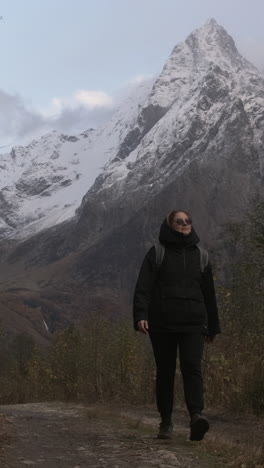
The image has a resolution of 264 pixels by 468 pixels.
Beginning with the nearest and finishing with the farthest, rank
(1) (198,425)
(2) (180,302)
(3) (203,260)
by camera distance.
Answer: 1. (1) (198,425)
2. (2) (180,302)
3. (3) (203,260)

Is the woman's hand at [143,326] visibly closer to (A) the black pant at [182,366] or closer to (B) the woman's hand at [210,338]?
(A) the black pant at [182,366]

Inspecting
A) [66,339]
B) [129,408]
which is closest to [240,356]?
[129,408]

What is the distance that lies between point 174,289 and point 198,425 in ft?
5.07

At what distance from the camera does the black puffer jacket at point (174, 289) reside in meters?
8.26

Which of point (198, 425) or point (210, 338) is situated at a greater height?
point (210, 338)

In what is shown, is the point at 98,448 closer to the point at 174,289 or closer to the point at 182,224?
the point at 174,289

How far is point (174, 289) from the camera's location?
27.2ft

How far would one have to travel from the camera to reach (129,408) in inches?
674

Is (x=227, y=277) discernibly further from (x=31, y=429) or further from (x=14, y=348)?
(x=14, y=348)

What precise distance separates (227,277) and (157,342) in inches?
451

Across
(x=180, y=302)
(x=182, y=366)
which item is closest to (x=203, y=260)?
(x=180, y=302)

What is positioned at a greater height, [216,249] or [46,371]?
[216,249]

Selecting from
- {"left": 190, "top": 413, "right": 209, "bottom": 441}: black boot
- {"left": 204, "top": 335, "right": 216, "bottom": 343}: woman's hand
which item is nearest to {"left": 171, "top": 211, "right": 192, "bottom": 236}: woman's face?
{"left": 204, "top": 335, "right": 216, "bottom": 343}: woman's hand

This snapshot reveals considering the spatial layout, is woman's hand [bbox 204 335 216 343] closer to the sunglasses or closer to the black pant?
the black pant
